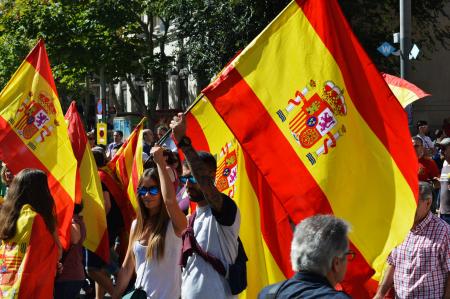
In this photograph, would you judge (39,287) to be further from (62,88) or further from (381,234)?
(62,88)

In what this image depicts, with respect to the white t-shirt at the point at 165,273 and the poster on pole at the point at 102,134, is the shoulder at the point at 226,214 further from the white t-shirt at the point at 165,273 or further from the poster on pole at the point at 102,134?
the poster on pole at the point at 102,134

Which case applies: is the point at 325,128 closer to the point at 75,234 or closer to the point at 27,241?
the point at 27,241

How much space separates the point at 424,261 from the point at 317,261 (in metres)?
2.31

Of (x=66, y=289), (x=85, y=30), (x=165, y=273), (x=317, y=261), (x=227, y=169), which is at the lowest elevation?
(x=317, y=261)

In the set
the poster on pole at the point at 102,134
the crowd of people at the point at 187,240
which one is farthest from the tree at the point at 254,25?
the crowd of people at the point at 187,240

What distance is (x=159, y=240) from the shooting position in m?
5.82

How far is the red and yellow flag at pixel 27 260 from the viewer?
5.81 m

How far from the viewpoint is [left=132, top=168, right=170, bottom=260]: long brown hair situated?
5805 mm

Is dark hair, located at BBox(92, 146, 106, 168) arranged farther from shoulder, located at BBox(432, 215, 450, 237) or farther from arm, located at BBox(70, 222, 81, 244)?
shoulder, located at BBox(432, 215, 450, 237)

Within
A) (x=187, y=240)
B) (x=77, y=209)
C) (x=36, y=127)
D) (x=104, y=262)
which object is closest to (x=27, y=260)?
(x=187, y=240)

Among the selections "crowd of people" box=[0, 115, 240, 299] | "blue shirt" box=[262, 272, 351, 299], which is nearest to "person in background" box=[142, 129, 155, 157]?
"crowd of people" box=[0, 115, 240, 299]

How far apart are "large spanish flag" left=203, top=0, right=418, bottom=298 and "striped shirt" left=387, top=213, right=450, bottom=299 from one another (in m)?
0.39

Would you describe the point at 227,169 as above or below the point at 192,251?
above

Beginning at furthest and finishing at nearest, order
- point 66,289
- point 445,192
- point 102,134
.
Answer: point 102,134 < point 445,192 < point 66,289
